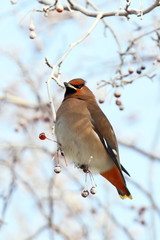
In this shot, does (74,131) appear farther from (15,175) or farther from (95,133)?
(15,175)

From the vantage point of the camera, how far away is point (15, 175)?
4938mm

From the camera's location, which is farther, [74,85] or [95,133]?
[74,85]

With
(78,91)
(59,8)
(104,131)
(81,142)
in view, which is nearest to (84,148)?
(81,142)

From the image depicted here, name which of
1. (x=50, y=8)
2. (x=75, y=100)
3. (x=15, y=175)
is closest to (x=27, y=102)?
(x=15, y=175)

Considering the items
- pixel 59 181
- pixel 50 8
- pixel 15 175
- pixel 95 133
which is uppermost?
pixel 50 8

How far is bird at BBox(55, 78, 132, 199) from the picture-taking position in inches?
159

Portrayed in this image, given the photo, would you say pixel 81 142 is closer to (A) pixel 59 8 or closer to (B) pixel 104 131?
(B) pixel 104 131

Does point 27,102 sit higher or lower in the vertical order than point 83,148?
lower

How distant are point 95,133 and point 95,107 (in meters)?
0.23

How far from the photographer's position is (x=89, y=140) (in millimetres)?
4141

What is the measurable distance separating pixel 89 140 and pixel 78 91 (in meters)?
0.51

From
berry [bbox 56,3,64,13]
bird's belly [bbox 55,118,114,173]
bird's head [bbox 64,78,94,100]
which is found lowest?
bird's belly [bbox 55,118,114,173]

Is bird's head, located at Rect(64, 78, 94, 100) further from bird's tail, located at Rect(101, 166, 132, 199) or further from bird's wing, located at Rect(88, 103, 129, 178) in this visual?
bird's tail, located at Rect(101, 166, 132, 199)

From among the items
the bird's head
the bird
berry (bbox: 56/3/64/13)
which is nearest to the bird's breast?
the bird
